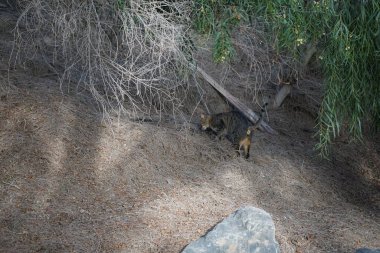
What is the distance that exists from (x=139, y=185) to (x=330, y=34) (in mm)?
3031

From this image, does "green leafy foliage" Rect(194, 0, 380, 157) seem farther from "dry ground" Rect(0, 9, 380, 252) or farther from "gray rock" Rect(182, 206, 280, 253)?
"gray rock" Rect(182, 206, 280, 253)

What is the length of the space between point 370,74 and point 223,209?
253cm

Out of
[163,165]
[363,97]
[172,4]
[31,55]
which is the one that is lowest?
[163,165]

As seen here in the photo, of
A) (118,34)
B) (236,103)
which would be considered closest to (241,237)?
(118,34)

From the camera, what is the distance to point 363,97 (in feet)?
20.8

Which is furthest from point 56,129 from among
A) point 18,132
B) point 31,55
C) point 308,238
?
point 308,238

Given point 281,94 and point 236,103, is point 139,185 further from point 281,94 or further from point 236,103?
point 281,94

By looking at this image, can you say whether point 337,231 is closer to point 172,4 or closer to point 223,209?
point 223,209

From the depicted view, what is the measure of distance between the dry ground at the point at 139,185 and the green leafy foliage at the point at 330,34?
50.5 inches

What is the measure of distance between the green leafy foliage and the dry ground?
1283 mm

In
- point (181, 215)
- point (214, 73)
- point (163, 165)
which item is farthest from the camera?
point (214, 73)

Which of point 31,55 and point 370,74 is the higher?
point 370,74

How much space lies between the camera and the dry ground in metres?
5.38

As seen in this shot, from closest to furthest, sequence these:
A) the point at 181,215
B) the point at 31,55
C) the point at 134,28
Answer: the point at 134,28 < the point at 181,215 < the point at 31,55
